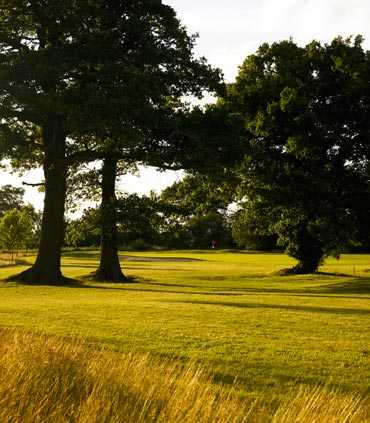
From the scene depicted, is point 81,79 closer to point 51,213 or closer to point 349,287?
point 51,213

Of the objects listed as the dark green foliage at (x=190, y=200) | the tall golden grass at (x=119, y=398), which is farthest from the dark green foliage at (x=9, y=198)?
the tall golden grass at (x=119, y=398)

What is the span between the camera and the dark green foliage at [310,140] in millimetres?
38562

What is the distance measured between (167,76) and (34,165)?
12275 millimetres

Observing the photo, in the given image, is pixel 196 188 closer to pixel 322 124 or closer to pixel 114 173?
pixel 114 173

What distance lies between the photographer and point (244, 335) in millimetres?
14086

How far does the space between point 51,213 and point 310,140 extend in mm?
17380

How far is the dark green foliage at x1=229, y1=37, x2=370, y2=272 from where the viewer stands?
127 feet

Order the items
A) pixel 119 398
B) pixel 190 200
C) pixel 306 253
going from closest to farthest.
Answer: pixel 119 398 → pixel 190 200 → pixel 306 253

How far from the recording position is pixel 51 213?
33.4 meters

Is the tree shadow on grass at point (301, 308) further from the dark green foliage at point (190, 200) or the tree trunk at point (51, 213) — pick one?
the tree trunk at point (51, 213)

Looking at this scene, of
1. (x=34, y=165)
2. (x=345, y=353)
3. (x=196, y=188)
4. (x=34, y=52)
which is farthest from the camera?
(x=196, y=188)

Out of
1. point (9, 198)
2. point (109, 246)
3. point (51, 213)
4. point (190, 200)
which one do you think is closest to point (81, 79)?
point (51, 213)

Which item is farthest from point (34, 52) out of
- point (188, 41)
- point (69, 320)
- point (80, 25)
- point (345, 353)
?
point (345, 353)

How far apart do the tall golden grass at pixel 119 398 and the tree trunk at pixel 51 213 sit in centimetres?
2461
